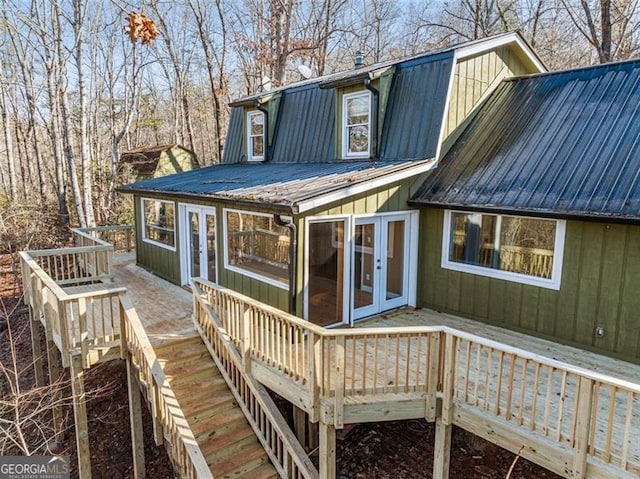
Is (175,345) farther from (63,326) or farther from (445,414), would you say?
(445,414)

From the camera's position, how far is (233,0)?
21.5m

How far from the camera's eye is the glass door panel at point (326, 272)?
7.04 m

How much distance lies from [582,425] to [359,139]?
6.77 metres

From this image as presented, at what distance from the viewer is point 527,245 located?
705 cm

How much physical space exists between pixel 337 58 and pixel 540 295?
1881 centimetres

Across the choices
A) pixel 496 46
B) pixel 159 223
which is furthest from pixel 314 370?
pixel 496 46

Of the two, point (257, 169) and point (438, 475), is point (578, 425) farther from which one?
point (257, 169)

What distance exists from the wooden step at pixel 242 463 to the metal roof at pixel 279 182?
11.4ft

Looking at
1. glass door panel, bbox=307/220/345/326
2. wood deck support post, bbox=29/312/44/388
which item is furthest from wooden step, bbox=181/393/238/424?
wood deck support post, bbox=29/312/44/388

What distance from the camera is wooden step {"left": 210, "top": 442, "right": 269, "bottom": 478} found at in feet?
19.1

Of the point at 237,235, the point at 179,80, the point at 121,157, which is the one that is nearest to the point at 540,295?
the point at 237,235

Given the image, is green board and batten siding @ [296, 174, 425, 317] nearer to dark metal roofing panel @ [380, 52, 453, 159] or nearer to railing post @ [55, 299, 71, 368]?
dark metal roofing panel @ [380, 52, 453, 159]

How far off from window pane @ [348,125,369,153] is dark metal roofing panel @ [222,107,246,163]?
4271mm

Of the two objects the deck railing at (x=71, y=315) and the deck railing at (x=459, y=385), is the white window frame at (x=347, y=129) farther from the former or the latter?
the deck railing at (x=71, y=315)
